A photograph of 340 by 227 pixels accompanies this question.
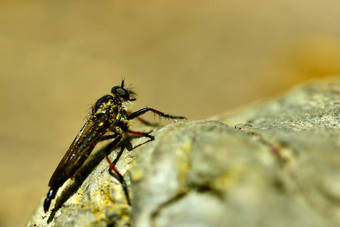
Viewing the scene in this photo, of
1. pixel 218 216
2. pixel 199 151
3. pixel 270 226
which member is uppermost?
pixel 199 151

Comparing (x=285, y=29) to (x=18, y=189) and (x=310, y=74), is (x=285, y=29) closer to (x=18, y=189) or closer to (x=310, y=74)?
(x=310, y=74)

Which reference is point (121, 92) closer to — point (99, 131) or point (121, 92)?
point (121, 92)

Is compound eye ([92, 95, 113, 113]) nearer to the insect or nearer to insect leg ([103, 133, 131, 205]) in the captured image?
the insect

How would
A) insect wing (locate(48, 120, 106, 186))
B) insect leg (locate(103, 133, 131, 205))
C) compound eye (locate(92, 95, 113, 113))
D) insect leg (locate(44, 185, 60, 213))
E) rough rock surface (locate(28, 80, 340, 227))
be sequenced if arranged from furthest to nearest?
compound eye (locate(92, 95, 113, 113)) < insect wing (locate(48, 120, 106, 186)) < insect leg (locate(44, 185, 60, 213)) < insect leg (locate(103, 133, 131, 205)) < rough rock surface (locate(28, 80, 340, 227))

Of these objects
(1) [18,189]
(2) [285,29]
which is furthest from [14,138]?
(2) [285,29]

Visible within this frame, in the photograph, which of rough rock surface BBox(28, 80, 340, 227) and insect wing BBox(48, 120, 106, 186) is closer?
rough rock surface BBox(28, 80, 340, 227)

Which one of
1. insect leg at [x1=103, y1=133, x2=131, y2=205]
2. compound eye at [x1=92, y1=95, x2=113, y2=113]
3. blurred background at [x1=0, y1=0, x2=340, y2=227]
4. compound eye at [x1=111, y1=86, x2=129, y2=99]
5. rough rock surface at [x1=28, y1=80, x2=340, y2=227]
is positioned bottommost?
rough rock surface at [x1=28, y1=80, x2=340, y2=227]

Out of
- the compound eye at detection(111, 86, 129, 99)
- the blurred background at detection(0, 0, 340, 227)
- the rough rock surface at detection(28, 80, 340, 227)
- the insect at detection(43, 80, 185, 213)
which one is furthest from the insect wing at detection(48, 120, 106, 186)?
the blurred background at detection(0, 0, 340, 227)
